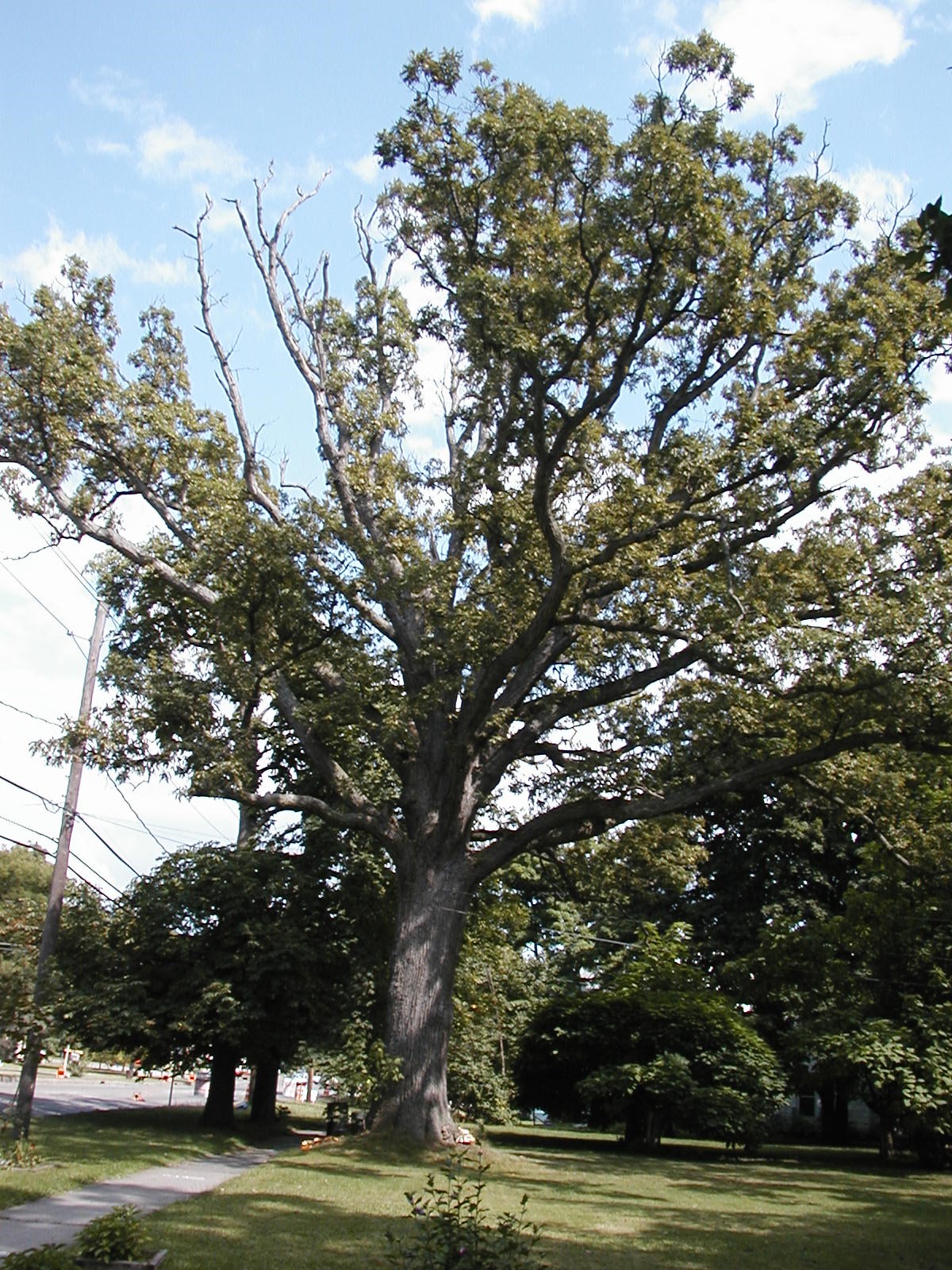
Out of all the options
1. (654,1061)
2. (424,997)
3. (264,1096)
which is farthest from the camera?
(264,1096)

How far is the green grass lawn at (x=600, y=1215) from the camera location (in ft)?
29.5

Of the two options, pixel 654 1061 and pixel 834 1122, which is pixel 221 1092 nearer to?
pixel 654 1061

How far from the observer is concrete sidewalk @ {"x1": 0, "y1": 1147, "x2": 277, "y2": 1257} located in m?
8.54

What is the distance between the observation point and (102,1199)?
10.9 meters

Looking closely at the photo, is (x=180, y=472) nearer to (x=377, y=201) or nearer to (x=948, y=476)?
(x=377, y=201)

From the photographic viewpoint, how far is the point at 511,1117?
87.5 feet

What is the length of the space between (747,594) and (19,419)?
38.4 ft

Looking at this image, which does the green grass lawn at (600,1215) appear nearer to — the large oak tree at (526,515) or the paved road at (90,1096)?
the large oak tree at (526,515)

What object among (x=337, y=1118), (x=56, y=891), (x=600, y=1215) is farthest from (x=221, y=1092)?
(x=600, y=1215)

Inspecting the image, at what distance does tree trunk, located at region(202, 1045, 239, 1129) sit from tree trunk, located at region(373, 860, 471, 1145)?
21.3 feet

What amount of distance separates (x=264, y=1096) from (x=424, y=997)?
1006cm

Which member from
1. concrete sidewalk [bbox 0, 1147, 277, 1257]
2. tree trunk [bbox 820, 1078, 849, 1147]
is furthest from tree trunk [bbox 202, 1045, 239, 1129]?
tree trunk [bbox 820, 1078, 849, 1147]

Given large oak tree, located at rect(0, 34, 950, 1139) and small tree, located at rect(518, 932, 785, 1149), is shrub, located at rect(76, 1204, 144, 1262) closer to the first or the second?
large oak tree, located at rect(0, 34, 950, 1139)

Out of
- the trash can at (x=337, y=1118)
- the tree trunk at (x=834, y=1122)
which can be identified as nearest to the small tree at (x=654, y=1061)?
the trash can at (x=337, y=1118)
